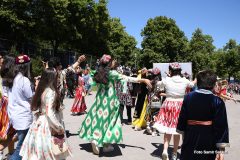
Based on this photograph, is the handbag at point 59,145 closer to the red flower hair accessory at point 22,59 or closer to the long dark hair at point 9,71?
the long dark hair at point 9,71

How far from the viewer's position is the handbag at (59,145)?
503cm

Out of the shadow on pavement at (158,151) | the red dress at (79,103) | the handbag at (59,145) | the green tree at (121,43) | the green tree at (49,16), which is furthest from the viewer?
the green tree at (121,43)

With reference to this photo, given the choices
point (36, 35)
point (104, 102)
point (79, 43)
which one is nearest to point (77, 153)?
point (104, 102)

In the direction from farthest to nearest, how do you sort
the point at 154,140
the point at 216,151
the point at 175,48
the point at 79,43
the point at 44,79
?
the point at 175,48
the point at 79,43
the point at 154,140
the point at 44,79
the point at 216,151

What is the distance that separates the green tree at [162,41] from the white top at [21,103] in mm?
52506

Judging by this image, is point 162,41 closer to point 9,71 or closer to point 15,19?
point 15,19

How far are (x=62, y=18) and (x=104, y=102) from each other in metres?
31.8

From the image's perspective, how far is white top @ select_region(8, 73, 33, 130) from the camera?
5.06 metres

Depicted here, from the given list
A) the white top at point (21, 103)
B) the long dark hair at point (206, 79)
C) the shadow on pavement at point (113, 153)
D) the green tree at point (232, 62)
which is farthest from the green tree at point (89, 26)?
the long dark hair at point (206, 79)

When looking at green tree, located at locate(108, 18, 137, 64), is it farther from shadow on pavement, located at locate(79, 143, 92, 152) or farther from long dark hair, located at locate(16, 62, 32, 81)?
long dark hair, located at locate(16, 62, 32, 81)

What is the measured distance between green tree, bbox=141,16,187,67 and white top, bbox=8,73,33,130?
5251 centimetres

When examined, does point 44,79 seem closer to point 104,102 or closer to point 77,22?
point 104,102

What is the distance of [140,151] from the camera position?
7426mm

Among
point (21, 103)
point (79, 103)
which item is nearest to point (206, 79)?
point (21, 103)
